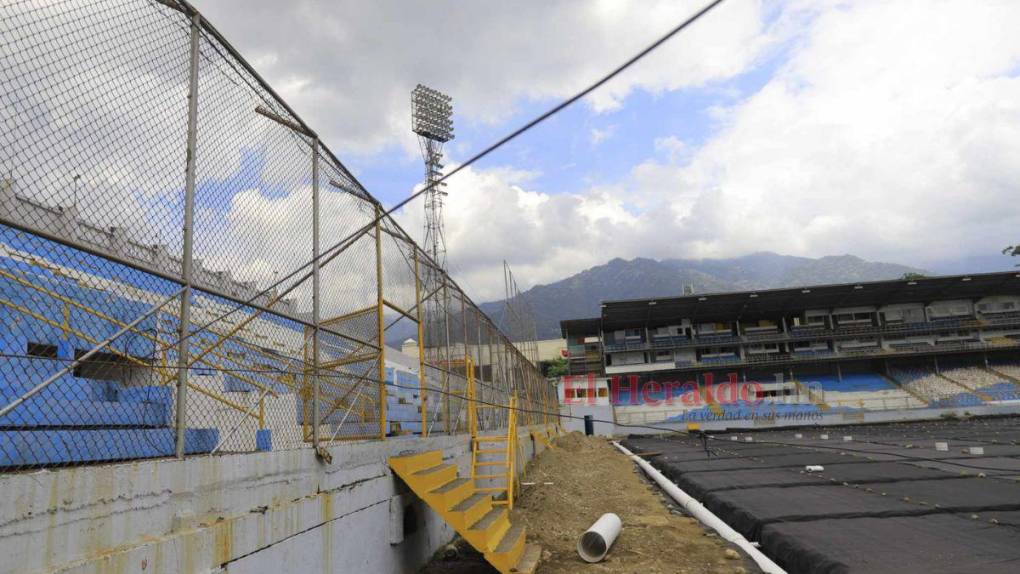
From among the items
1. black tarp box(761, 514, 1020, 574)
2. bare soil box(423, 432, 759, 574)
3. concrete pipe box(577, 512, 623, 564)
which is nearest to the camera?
black tarp box(761, 514, 1020, 574)

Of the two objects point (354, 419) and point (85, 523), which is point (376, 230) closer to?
point (354, 419)

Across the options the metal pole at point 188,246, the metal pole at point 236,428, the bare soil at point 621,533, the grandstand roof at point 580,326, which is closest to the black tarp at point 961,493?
the bare soil at point 621,533

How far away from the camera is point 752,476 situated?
1104 cm

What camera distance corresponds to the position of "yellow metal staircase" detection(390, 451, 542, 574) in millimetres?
5688

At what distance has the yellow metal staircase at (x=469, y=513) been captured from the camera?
18.7 feet

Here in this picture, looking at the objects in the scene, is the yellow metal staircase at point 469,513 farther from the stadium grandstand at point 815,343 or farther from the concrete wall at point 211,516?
the stadium grandstand at point 815,343

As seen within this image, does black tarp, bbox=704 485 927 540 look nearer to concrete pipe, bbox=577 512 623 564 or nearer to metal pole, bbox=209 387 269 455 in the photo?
concrete pipe, bbox=577 512 623 564

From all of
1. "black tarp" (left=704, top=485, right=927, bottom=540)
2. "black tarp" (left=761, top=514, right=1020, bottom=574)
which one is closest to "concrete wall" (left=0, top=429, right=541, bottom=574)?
"black tarp" (left=761, top=514, right=1020, bottom=574)

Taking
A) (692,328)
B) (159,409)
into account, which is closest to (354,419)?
(159,409)

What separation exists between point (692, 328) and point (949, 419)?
681 inches

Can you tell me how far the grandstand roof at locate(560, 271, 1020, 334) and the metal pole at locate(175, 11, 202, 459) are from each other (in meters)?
41.1

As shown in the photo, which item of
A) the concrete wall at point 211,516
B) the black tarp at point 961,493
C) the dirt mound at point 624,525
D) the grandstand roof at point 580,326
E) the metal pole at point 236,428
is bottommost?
the dirt mound at point 624,525

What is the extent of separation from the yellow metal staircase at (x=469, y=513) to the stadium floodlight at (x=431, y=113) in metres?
35.5

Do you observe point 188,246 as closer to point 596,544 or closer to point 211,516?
point 211,516
